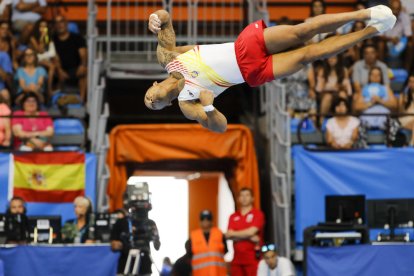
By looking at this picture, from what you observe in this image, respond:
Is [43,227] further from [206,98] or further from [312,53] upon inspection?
[312,53]

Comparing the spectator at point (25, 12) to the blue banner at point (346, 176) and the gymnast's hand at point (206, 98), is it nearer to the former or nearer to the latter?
the blue banner at point (346, 176)

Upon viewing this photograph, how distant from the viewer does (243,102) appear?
1684cm

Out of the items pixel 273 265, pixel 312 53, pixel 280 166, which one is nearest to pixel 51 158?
pixel 280 166

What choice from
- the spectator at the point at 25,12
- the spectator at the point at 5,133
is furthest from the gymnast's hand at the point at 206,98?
the spectator at the point at 25,12

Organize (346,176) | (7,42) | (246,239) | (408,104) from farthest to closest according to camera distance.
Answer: (7,42)
(408,104)
(346,176)
(246,239)

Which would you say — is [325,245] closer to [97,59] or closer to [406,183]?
[406,183]

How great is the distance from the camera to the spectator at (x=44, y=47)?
1557 cm

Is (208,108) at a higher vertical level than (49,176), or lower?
higher

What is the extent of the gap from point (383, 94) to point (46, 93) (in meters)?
4.83

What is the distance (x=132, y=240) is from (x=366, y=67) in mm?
5198

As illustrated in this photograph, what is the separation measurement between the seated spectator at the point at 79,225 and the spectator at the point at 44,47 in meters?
3.08

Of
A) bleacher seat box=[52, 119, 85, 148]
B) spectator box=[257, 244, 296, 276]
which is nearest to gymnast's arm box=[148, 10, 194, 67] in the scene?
spectator box=[257, 244, 296, 276]

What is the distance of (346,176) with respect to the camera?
1394 cm

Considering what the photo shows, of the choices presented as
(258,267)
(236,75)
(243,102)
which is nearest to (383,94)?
(243,102)
